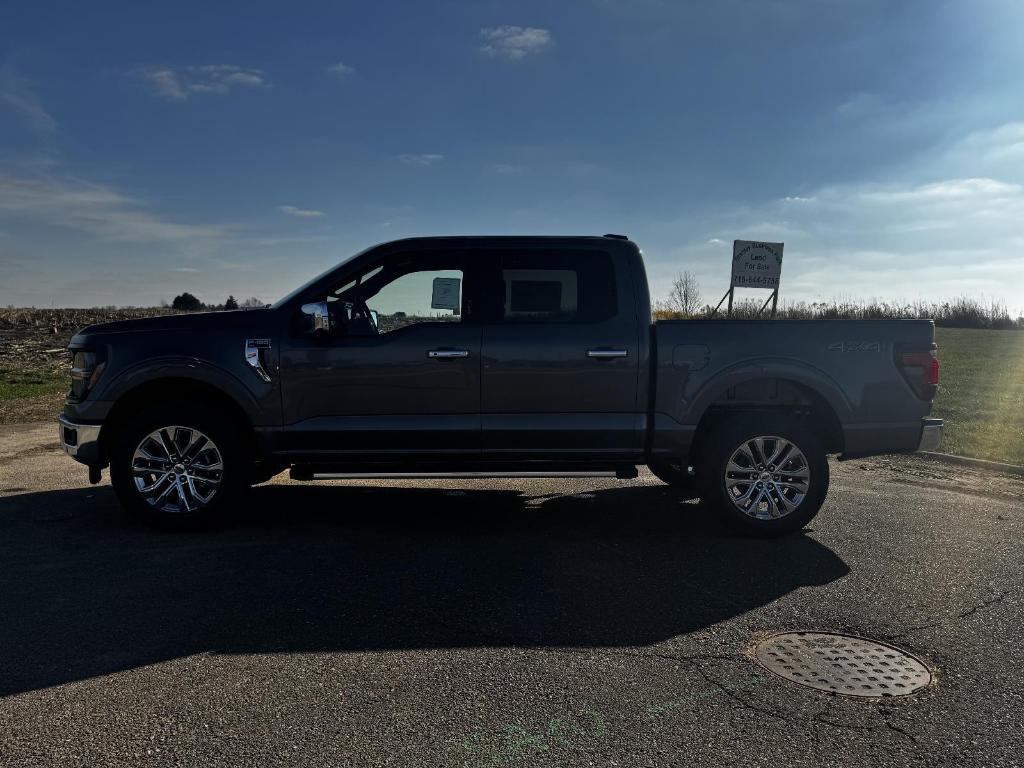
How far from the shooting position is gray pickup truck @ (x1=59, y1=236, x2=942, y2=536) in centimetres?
558

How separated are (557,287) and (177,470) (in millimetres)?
2979

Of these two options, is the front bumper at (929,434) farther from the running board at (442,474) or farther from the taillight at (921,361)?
the running board at (442,474)

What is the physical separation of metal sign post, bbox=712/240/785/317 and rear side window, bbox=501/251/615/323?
14.7 m

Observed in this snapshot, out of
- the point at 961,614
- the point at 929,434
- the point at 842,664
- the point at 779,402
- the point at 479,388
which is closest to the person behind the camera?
the point at 842,664

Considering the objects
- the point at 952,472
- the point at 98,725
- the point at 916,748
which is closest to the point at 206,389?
Answer: the point at 98,725

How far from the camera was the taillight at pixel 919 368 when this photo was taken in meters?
5.73

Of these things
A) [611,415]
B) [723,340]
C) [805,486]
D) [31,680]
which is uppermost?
[723,340]

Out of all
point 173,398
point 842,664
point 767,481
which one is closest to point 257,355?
point 173,398

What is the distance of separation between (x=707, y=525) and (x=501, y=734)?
351 cm

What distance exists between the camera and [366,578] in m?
4.68

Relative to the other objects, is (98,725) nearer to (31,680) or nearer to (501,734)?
(31,680)

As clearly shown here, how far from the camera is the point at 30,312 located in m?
29.1

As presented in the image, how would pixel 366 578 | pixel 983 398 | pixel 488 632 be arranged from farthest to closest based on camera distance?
pixel 983 398, pixel 366 578, pixel 488 632

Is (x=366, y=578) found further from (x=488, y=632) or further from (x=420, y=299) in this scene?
(x=420, y=299)
